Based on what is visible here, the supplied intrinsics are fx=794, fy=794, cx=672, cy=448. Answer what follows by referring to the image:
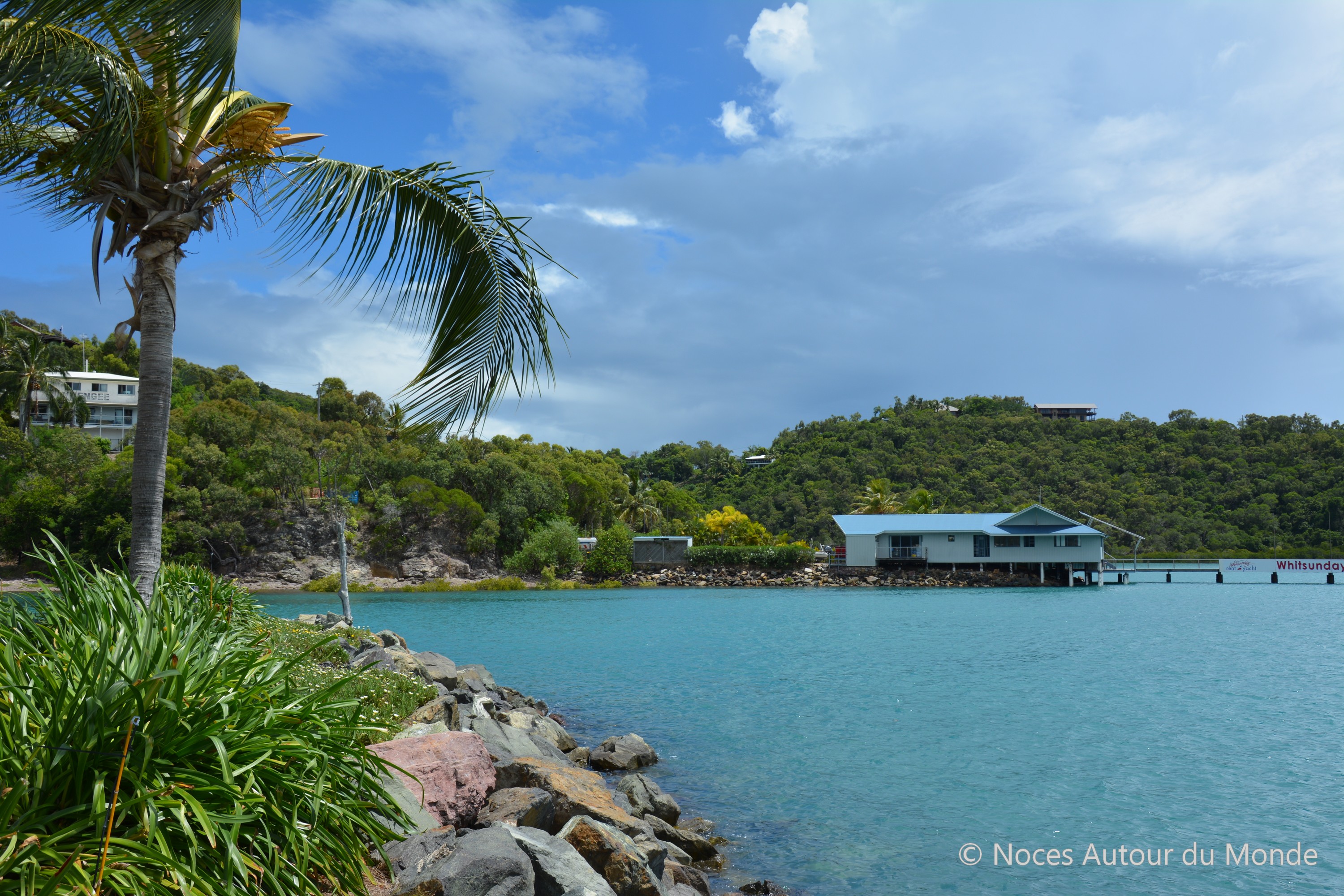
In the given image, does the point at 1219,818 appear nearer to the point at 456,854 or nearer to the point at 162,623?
the point at 456,854

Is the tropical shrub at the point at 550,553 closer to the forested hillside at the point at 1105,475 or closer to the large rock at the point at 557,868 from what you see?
the forested hillside at the point at 1105,475

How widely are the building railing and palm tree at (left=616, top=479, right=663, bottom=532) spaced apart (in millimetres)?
23826

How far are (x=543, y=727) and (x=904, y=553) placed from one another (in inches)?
1964

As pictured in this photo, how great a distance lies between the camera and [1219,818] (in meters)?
9.18

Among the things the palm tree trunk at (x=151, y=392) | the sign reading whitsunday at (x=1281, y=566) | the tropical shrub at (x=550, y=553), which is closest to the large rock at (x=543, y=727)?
the palm tree trunk at (x=151, y=392)

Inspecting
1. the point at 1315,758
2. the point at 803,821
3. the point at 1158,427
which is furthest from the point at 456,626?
the point at 1158,427

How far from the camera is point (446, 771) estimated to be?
5816 mm

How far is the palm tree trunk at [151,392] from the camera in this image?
5695 millimetres

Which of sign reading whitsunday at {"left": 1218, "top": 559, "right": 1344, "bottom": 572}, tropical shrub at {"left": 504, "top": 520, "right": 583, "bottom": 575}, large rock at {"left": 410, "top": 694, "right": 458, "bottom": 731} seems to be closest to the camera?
large rock at {"left": 410, "top": 694, "right": 458, "bottom": 731}

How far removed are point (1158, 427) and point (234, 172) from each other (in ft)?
316

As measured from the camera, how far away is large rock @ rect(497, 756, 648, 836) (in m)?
6.41

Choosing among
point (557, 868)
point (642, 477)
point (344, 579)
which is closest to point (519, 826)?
point (557, 868)

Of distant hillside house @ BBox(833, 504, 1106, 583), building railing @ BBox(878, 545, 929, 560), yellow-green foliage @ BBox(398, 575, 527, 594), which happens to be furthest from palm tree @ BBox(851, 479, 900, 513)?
yellow-green foliage @ BBox(398, 575, 527, 594)

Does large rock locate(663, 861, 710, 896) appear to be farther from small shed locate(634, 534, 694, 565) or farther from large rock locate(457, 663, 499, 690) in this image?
small shed locate(634, 534, 694, 565)
